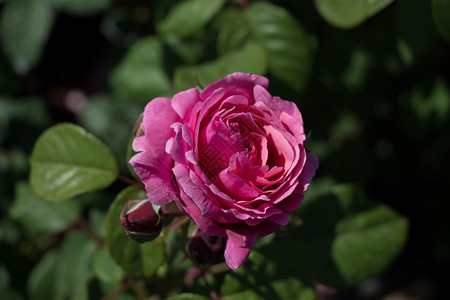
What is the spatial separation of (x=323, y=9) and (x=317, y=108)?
2.56ft

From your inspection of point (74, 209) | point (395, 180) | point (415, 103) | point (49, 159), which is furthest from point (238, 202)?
point (395, 180)

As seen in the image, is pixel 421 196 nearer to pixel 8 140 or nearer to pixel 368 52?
pixel 368 52

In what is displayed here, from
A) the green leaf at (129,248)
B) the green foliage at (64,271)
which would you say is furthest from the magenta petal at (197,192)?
the green foliage at (64,271)

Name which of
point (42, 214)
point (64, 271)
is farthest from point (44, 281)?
point (42, 214)

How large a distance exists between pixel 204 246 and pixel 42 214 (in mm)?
1019

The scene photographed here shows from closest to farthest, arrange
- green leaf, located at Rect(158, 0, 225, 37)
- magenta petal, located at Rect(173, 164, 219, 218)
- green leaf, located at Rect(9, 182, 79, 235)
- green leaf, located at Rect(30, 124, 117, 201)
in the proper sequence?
1. magenta petal, located at Rect(173, 164, 219, 218)
2. green leaf, located at Rect(30, 124, 117, 201)
3. green leaf, located at Rect(158, 0, 225, 37)
4. green leaf, located at Rect(9, 182, 79, 235)

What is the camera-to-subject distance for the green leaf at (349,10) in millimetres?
1123

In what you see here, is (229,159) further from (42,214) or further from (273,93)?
(42,214)

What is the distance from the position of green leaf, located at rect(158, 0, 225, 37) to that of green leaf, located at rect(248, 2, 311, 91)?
0.19 meters

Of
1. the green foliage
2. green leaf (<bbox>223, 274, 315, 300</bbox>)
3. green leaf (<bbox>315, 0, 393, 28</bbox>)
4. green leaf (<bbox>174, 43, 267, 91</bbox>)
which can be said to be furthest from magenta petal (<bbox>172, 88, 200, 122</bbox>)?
the green foliage

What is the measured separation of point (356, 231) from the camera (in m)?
1.29

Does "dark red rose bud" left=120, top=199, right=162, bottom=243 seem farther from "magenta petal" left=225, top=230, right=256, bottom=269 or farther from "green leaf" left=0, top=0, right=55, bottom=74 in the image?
"green leaf" left=0, top=0, right=55, bottom=74

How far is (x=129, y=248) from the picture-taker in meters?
0.99

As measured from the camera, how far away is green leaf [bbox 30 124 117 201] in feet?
3.53
